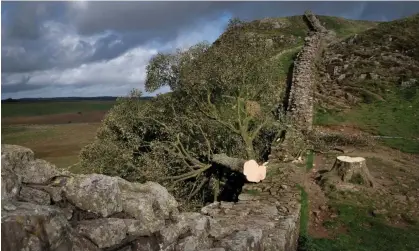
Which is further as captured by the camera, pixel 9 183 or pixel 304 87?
pixel 304 87

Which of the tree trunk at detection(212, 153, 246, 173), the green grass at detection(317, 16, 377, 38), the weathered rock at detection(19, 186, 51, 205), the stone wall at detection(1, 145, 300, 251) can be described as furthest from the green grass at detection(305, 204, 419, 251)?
the green grass at detection(317, 16, 377, 38)

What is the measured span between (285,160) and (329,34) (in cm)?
4026

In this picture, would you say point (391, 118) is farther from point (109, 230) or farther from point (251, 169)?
point (109, 230)

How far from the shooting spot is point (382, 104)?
30.4 meters

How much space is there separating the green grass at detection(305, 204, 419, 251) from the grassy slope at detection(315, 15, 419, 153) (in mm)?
9162

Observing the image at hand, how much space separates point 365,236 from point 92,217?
9589 millimetres

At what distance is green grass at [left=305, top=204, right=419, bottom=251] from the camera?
40.0ft

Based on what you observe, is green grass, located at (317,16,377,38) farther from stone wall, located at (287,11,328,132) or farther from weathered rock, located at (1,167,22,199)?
→ weathered rock, located at (1,167,22,199)

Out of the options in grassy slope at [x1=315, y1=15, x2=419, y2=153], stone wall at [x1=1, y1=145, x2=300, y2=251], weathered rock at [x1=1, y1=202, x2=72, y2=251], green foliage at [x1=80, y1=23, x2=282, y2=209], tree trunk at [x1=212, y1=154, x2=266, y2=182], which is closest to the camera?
weathered rock at [x1=1, y1=202, x2=72, y2=251]

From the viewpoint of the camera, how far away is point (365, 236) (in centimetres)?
1295

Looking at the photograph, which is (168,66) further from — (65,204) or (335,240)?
(65,204)

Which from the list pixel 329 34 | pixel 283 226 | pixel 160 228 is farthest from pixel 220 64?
pixel 329 34

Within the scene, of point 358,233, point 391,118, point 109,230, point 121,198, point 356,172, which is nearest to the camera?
point 109,230

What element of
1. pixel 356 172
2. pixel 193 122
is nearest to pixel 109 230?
pixel 356 172
